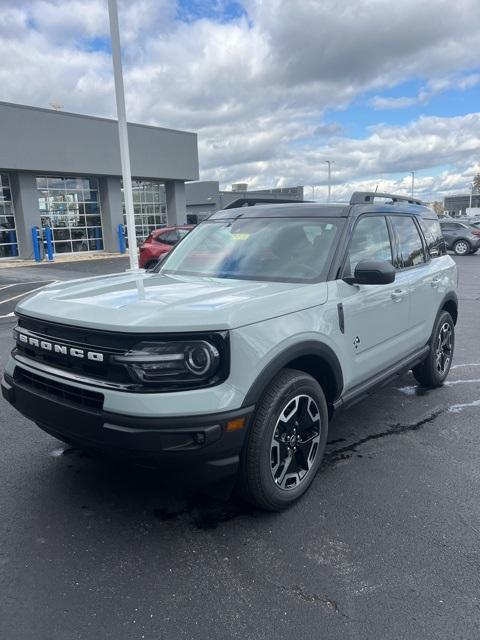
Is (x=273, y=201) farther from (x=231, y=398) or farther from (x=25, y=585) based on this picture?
(x=25, y=585)

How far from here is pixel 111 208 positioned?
2727cm

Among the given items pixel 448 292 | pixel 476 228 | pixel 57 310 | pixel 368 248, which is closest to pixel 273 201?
pixel 368 248

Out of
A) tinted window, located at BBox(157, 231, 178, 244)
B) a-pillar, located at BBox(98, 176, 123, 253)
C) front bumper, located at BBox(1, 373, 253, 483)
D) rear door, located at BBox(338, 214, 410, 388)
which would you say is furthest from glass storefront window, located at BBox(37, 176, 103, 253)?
front bumper, located at BBox(1, 373, 253, 483)

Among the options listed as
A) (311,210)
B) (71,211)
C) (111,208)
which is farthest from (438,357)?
(71,211)

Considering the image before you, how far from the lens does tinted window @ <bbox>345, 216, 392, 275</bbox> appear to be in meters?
3.63

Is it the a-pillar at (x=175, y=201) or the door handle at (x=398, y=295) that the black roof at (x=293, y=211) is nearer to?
the door handle at (x=398, y=295)

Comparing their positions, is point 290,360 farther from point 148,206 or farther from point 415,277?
point 148,206

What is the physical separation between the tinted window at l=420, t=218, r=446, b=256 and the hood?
227cm

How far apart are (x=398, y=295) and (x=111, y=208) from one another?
83.4 ft

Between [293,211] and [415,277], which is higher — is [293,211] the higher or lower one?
the higher one

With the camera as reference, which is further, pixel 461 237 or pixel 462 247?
pixel 462 247

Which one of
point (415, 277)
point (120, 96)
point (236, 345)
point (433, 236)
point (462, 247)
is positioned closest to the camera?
point (236, 345)

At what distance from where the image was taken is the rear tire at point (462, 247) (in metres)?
24.3

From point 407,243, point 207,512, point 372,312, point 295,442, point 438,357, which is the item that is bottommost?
point 207,512
